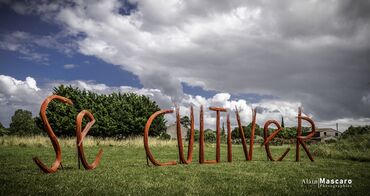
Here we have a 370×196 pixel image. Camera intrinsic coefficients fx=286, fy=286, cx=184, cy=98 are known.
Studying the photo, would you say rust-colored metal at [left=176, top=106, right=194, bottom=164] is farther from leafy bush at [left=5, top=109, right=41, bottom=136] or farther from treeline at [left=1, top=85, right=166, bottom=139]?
leafy bush at [left=5, top=109, right=41, bottom=136]

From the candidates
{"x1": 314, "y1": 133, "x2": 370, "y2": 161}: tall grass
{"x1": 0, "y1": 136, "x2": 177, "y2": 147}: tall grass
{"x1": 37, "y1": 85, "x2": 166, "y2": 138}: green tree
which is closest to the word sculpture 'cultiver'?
{"x1": 314, "y1": 133, "x2": 370, "y2": 161}: tall grass

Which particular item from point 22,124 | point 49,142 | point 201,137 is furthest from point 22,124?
point 201,137

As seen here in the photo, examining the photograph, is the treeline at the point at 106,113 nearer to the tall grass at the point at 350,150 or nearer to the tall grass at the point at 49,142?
the tall grass at the point at 49,142

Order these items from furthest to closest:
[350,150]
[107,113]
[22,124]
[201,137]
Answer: [22,124], [107,113], [350,150], [201,137]

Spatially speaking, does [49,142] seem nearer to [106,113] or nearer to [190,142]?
[106,113]

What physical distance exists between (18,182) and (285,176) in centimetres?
866

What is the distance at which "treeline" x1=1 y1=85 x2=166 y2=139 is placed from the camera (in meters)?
43.5

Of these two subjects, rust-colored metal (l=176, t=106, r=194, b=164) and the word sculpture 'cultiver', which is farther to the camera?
rust-colored metal (l=176, t=106, r=194, b=164)

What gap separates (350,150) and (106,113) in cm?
3473

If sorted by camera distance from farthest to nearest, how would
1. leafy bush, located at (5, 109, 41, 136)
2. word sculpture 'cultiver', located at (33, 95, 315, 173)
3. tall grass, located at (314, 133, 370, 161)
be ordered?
leafy bush, located at (5, 109, 41, 136) → tall grass, located at (314, 133, 370, 161) → word sculpture 'cultiver', located at (33, 95, 315, 173)

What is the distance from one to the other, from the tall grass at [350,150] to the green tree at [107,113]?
29.6 meters

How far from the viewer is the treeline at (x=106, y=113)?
43.5 meters

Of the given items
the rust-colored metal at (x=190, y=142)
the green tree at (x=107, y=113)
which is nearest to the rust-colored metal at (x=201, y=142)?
the rust-colored metal at (x=190, y=142)

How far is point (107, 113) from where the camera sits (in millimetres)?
45594
